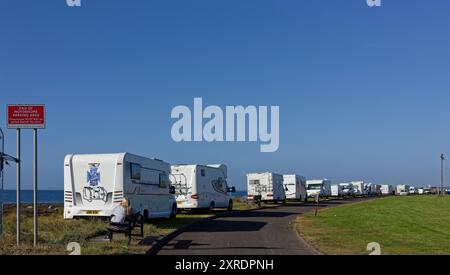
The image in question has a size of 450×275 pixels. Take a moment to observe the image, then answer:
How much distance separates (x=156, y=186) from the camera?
85.0 feet

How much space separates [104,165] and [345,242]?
30.7ft

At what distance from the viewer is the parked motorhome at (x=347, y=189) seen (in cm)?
8717

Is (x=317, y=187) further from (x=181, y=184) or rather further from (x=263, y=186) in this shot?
(x=181, y=184)

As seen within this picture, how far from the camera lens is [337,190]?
3270 inches

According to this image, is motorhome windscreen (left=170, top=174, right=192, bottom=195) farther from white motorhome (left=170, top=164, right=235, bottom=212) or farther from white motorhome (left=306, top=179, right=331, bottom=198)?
white motorhome (left=306, top=179, right=331, bottom=198)

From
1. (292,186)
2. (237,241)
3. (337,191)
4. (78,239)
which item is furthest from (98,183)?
(337,191)

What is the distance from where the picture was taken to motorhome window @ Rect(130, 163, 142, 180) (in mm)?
22705

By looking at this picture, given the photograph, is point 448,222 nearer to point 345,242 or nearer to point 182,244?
point 345,242

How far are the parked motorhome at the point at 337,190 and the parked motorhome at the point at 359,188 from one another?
29.7 ft

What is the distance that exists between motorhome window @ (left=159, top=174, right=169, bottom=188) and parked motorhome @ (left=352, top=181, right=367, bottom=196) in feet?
228

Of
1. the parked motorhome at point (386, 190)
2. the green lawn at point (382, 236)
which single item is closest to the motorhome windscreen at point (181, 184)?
the green lawn at point (382, 236)

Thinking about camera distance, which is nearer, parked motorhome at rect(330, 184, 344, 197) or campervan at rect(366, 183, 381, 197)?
parked motorhome at rect(330, 184, 344, 197)

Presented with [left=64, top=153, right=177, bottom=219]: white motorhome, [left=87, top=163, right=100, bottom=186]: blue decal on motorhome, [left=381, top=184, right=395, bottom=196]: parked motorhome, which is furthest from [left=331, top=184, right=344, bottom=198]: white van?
[left=87, top=163, right=100, bottom=186]: blue decal on motorhome

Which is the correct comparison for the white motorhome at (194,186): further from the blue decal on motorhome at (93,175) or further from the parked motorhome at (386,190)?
the parked motorhome at (386,190)
